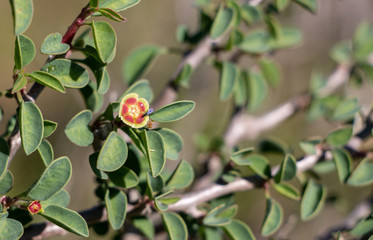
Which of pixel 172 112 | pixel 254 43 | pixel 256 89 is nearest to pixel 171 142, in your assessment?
pixel 172 112

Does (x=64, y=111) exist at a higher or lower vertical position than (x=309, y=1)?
lower

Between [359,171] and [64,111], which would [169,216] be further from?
[64,111]

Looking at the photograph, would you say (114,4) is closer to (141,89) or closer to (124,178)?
(141,89)

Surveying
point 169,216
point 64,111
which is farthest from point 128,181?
point 64,111

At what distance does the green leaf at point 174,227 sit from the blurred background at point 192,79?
4.65 feet

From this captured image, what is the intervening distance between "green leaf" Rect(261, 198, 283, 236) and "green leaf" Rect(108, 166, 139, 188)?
0.32 m

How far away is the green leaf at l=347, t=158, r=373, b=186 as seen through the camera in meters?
0.99

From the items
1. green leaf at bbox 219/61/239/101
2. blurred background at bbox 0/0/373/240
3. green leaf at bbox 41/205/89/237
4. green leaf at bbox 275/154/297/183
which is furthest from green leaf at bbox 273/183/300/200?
blurred background at bbox 0/0/373/240

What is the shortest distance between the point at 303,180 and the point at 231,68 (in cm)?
35

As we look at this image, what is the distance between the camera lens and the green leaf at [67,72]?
30.6 inches

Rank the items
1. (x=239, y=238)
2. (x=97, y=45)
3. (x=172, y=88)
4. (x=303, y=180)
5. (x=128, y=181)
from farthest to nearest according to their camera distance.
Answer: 1. (x=172, y=88)
2. (x=303, y=180)
3. (x=239, y=238)
4. (x=128, y=181)
5. (x=97, y=45)

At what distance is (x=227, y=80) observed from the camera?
1170 millimetres

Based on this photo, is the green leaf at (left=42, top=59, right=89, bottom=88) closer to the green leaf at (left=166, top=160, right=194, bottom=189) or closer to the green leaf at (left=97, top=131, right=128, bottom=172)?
the green leaf at (left=97, top=131, right=128, bottom=172)

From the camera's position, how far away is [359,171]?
101 cm
